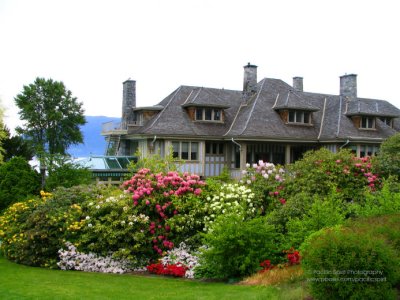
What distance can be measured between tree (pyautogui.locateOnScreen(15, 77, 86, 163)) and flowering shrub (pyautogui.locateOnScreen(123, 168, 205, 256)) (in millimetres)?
28035

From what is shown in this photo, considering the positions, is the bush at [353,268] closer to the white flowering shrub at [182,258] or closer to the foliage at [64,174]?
the white flowering shrub at [182,258]

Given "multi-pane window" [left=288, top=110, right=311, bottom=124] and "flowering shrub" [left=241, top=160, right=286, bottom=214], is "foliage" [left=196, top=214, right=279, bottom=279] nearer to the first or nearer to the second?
"flowering shrub" [left=241, top=160, right=286, bottom=214]

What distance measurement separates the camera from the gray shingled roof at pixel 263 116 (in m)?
27.4

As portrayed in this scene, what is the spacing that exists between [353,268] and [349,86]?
2856 cm

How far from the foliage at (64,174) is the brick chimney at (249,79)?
14.6m

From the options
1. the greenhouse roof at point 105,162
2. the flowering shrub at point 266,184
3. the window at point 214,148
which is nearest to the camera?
the flowering shrub at point 266,184

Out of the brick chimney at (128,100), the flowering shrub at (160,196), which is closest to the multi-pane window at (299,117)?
the brick chimney at (128,100)

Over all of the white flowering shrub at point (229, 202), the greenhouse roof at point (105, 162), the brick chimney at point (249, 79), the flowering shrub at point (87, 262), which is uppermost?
the brick chimney at point (249, 79)

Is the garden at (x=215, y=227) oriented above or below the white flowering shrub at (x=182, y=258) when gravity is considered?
above

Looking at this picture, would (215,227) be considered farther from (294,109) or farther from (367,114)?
(367,114)

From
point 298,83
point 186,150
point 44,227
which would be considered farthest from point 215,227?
point 298,83

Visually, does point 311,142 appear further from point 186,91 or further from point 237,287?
point 237,287

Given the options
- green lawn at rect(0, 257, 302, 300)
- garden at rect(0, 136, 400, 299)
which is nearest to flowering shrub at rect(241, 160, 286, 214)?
garden at rect(0, 136, 400, 299)

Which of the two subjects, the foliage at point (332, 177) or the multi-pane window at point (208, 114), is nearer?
the foliage at point (332, 177)
